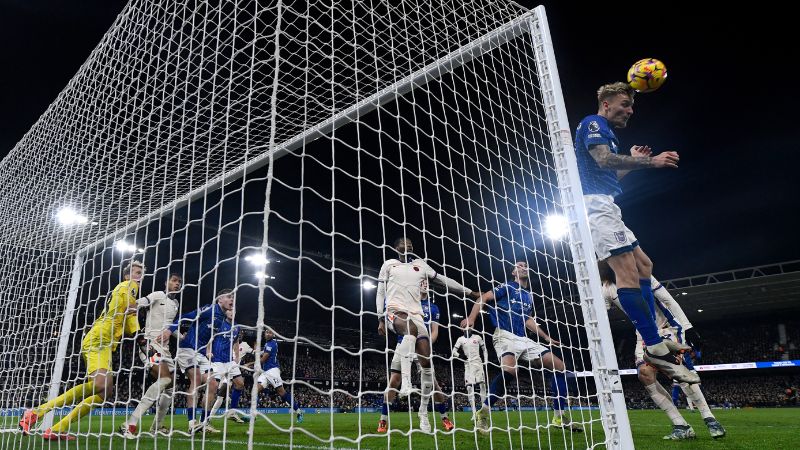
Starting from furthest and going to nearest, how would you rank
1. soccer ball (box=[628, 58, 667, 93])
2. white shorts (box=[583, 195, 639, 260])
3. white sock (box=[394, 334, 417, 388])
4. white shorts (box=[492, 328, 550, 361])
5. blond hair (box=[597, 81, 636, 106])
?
white shorts (box=[492, 328, 550, 361]), white sock (box=[394, 334, 417, 388]), blond hair (box=[597, 81, 636, 106]), soccer ball (box=[628, 58, 667, 93]), white shorts (box=[583, 195, 639, 260])

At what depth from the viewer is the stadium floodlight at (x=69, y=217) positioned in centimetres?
666

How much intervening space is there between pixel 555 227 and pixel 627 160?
86 cm

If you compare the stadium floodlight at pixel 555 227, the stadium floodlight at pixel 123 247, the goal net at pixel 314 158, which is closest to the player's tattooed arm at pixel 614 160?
the goal net at pixel 314 158

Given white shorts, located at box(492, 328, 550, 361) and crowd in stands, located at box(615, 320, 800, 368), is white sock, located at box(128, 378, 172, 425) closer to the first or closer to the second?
white shorts, located at box(492, 328, 550, 361)

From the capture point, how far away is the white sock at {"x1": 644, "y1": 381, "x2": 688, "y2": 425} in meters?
4.06

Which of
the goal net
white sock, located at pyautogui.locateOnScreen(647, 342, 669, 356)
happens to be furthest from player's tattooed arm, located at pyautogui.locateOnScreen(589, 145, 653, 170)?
white sock, located at pyautogui.locateOnScreen(647, 342, 669, 356)

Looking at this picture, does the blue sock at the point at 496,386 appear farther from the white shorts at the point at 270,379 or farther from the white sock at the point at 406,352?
the white shorts at the point at 270,379

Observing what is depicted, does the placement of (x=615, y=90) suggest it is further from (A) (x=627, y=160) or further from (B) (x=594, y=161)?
(A) (x=627, y=160)

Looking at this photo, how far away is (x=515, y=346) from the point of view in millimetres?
5254

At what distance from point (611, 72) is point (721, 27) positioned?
257 centimetres

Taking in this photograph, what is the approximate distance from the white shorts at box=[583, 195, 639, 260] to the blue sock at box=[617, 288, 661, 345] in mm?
305

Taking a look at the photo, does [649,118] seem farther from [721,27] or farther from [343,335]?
[343,335]

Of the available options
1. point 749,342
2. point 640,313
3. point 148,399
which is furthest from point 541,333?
point 749,342

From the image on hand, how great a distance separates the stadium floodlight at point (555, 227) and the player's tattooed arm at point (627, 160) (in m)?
0.53
